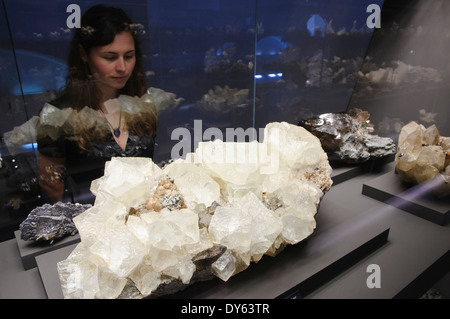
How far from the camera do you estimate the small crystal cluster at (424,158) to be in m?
1.90

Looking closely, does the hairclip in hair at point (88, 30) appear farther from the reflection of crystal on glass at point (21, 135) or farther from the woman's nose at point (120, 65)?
the reflection of crystal on glass at point (21, 135)

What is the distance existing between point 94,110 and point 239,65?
102cm

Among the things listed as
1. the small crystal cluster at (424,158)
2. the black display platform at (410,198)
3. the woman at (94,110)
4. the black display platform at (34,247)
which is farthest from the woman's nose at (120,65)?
the small crystal cluster at (424,158)

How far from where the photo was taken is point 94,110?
191 cm

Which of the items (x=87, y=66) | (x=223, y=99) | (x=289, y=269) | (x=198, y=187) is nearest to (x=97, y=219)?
(x=198, y=187)

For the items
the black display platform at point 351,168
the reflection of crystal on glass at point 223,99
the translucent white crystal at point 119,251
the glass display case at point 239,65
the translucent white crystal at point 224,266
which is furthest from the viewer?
the reflection of crystal on glass at point 223,99

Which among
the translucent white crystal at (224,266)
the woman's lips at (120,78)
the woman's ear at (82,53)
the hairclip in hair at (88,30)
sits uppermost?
the hairclip in hair at (88,30)

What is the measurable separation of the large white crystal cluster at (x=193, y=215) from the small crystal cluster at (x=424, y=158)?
0.58 m

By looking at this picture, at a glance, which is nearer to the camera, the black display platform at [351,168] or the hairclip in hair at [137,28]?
the hairclip in hair at [137,28]

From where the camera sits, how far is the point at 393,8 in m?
2.78

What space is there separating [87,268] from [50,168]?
98cm

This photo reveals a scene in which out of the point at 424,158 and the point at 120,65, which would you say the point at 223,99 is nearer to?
the point at 120,65
